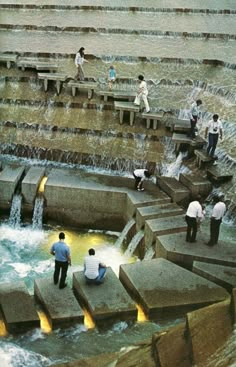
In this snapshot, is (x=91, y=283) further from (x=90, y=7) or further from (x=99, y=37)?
(x=90, y=7)

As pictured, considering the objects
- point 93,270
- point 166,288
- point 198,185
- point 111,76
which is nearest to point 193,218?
point 166,288

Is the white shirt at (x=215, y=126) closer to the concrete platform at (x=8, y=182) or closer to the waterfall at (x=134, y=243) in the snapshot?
the waterfall at (x=134, y=243)

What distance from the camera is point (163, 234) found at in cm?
1148

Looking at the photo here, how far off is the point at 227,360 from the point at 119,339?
3.84 meters

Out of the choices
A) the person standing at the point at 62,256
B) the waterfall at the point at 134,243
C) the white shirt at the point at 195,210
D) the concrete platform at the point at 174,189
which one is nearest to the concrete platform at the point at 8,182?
the waterfall at the point at 134,243

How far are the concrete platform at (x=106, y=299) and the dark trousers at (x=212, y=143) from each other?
5.03 meters

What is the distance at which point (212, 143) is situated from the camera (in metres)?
13.4

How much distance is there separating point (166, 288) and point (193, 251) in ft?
4.57

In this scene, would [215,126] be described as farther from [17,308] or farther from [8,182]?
[17,308]

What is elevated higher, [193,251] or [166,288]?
[193,251]

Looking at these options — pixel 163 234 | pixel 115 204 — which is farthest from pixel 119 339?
pixel 115 204

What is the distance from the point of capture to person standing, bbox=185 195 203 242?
1055 centimetres

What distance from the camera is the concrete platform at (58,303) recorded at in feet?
28.9

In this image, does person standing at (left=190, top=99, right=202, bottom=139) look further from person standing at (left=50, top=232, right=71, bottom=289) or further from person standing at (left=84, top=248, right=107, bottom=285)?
person standing at (left=50, top=232, right=71, bottom=289)
